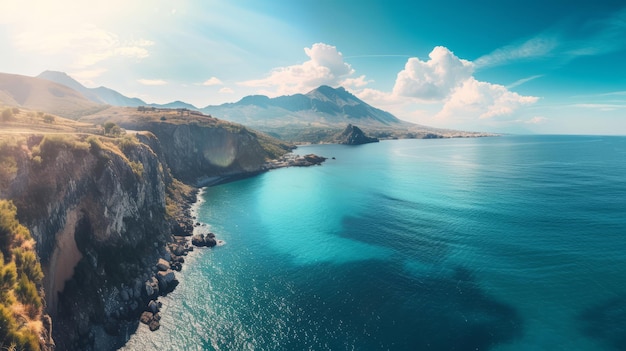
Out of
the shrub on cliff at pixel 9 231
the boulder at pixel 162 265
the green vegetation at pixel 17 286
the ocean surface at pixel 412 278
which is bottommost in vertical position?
the boulder at pixel 162 265

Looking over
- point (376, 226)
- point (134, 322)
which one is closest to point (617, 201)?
point (376, 226)

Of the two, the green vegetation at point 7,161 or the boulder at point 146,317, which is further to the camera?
the boulder at point 146,317

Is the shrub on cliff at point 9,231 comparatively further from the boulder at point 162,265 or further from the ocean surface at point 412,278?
the boulder at point 162,265

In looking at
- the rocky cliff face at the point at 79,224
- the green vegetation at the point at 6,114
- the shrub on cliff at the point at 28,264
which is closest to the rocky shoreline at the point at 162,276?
the rocky cliff face at the point at 79,224

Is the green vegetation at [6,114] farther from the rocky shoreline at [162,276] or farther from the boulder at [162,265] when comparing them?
the boulder at [162,265]

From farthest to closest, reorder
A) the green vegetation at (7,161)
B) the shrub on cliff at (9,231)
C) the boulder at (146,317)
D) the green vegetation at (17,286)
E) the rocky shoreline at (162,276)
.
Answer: the rocky shoreline at (162,276), the boulder at (146,317), the green vegetation at (7,161), the shrub on cliff at (9,231), the green vegetation at (17,286)

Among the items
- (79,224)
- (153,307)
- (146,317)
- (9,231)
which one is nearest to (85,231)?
(79,224)

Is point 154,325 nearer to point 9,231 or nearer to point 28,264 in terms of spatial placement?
point 28,264

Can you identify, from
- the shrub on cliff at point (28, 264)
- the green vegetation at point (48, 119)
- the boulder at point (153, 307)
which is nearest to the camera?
the shrub on cliff at point (28, 264)

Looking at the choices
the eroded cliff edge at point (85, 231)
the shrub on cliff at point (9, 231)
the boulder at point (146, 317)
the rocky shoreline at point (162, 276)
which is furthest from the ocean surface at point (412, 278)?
the shrub on cliff at point (9, 231)

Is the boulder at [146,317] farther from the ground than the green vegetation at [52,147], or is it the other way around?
the green vegetation at [52,147]
